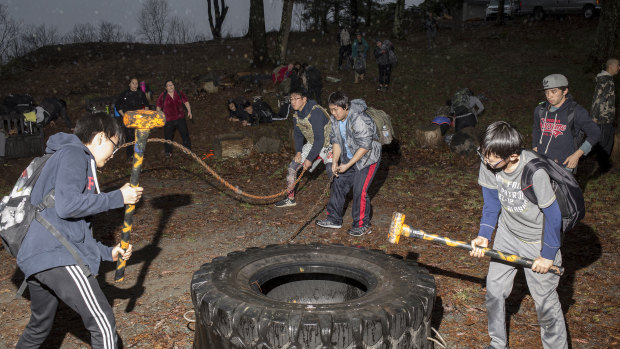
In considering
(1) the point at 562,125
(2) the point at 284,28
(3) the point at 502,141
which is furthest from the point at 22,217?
(2) the point at 284,28

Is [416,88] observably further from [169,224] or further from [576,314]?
[576,314]

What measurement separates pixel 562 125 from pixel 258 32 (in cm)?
1759

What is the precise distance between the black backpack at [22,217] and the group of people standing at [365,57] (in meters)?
17.3

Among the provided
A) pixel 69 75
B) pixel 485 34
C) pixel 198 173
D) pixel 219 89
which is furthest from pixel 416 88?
pixel 69 75

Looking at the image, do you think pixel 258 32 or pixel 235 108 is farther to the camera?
pixel 258 32

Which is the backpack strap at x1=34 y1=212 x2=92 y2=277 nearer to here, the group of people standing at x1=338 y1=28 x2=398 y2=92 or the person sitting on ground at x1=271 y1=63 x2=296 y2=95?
the person sitting on ground at x1=271 y1=63 x2=296 y2=95

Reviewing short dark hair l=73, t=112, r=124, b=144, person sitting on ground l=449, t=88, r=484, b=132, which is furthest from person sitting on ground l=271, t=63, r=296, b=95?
short dark hair l=73, t=112, r=124, b=144

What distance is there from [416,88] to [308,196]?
484 inches

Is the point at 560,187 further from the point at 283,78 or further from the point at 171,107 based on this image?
the point at 283,78

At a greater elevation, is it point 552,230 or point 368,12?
point 368,12

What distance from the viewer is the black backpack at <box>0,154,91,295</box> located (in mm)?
3166

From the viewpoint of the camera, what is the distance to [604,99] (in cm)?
750

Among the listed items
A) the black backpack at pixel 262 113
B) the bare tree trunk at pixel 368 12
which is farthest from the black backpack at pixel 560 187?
the bare tree trunk at pixel 368 12

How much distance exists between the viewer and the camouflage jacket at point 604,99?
7.36 meters
